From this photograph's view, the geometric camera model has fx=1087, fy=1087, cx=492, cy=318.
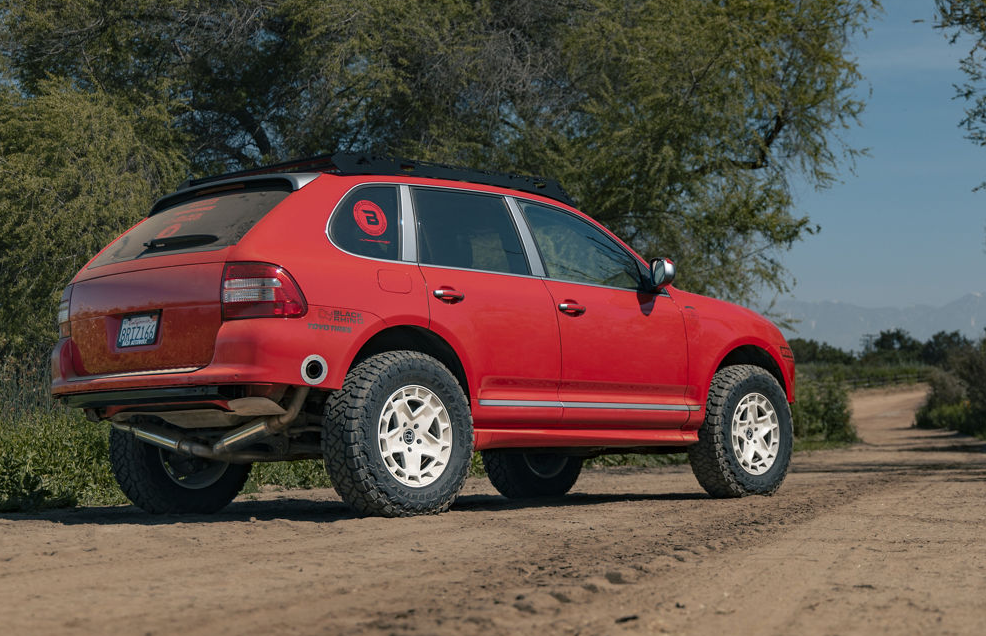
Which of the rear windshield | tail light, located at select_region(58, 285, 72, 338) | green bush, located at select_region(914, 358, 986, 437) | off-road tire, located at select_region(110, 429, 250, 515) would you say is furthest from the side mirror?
green bush, located at select_region(914, 358, 986, 437)

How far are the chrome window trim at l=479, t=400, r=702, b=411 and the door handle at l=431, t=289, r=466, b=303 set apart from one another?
0.62 m

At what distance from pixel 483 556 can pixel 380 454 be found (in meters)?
1.18

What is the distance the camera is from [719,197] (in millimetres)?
17703

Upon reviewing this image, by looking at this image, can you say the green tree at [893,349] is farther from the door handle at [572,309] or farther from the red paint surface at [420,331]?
the door handle at [572,309]

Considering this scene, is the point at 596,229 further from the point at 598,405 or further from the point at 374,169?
the point at 374,169

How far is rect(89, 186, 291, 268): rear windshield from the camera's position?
578 cm

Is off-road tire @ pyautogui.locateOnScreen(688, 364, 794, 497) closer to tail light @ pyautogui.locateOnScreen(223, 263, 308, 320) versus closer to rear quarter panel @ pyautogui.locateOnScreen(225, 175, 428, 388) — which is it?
rear quarter panel @ pyautogui.locateOnScreen(225, 175, 428, 388)

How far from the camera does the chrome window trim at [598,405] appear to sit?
6.41 meters

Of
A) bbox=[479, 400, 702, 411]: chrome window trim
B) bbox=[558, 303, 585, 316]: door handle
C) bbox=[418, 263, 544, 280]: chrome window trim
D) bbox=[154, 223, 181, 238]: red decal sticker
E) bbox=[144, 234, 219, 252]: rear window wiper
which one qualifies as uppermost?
bbox=[154, 223, 181, 238]: red decal sticker

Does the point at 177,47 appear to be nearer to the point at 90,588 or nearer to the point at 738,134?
the point at 738,134

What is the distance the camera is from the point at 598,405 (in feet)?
22.8

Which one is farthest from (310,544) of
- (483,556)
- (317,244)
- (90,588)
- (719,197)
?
(719,197)

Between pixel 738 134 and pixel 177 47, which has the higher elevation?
pixel 177 47

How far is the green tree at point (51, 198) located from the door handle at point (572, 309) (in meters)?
10.6
